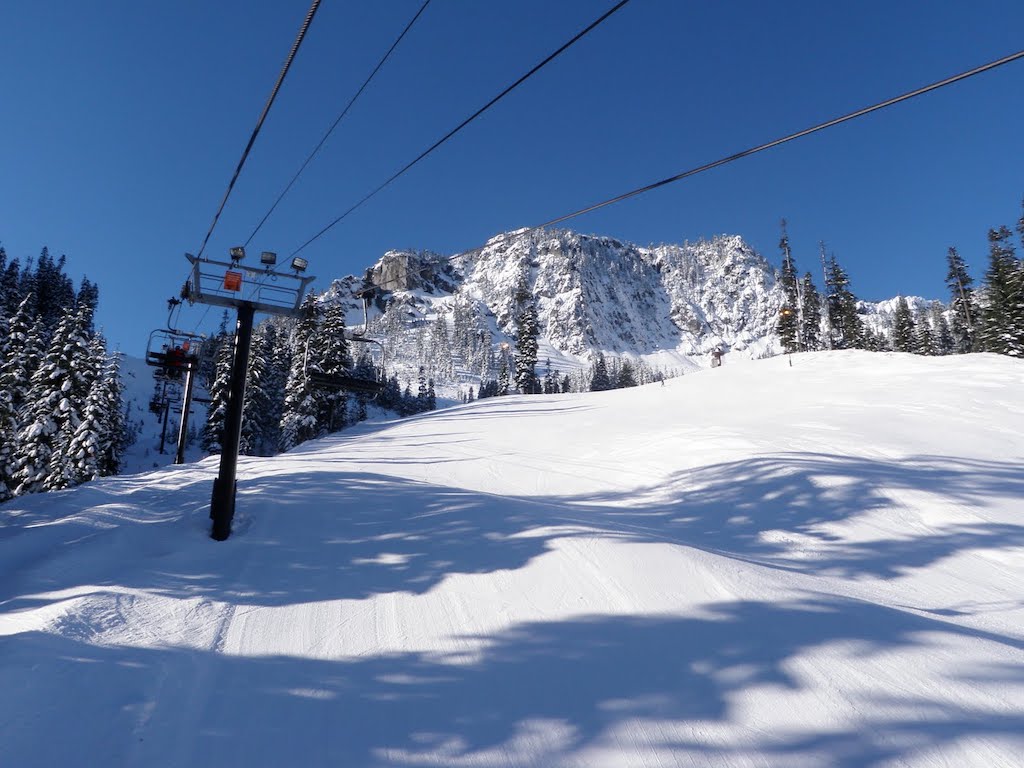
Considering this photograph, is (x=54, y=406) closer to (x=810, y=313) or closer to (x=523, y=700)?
(x=523, y=700)

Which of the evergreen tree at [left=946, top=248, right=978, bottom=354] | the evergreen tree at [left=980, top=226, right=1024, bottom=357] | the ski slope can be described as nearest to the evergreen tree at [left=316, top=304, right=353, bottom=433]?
the ski slope

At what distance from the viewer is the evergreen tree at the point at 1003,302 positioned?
41.6 metres

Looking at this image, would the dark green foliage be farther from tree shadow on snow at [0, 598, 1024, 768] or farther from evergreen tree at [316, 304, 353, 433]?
tree shadow on snow at [0, 598, 1024, 768]

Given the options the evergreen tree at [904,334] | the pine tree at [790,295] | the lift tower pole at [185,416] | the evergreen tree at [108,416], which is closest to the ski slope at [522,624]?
the lift tower pole at [185,416]

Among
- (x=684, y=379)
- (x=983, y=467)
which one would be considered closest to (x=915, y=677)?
A: (x=983, y=467)

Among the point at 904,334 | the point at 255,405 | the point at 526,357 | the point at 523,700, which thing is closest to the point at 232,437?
the point at 523,700

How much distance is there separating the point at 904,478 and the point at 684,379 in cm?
2432

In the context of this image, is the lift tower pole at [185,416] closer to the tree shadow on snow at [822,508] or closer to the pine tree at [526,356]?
the tree shadow on snow at [822,508]

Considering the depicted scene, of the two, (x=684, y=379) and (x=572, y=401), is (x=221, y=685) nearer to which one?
(x=572, y=401)

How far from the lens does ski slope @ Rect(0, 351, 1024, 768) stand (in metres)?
3.14

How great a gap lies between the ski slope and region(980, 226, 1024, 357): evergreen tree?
45999 mm

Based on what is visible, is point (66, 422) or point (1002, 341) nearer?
point (66, 422)

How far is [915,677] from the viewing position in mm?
3498

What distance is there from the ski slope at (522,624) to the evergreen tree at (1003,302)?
151 ft
